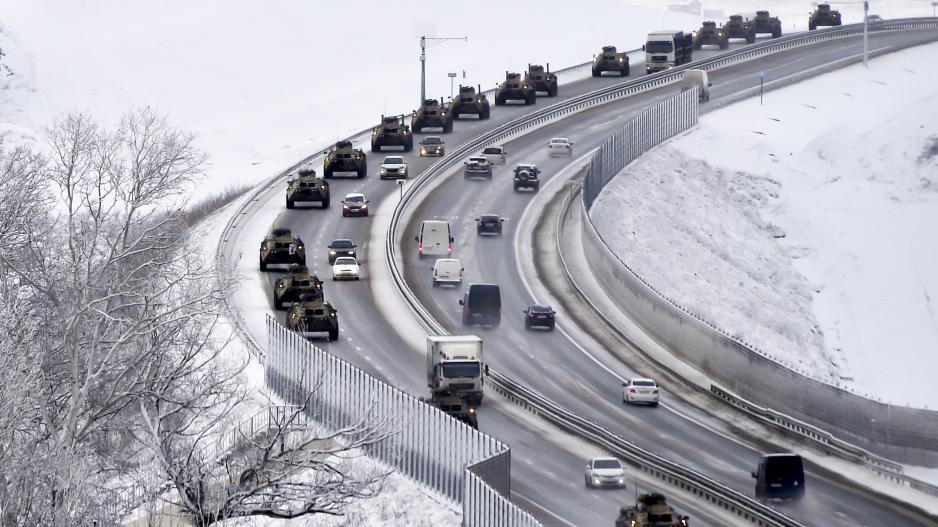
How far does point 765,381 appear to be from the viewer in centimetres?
6394

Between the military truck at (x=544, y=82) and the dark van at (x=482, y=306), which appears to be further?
the military truck at (x=544, y=82)

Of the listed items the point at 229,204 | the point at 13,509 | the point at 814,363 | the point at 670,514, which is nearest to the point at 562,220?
the point at 814,363

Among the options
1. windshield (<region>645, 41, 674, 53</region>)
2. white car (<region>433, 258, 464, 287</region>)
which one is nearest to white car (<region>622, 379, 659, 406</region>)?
white car (<region>433, 258, 464, 287</region>)

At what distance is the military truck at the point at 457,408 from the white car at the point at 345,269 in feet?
72.2

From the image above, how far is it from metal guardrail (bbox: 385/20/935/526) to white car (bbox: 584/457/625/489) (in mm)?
1944

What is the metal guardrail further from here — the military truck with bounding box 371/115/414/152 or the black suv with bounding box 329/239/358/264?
the military truck with bounding box 371/115/414/152

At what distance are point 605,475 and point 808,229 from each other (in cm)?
6028

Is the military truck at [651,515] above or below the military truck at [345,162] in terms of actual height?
below

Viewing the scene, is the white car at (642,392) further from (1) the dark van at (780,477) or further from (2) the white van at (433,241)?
(2) the white van at (433,241)

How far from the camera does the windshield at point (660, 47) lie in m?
133

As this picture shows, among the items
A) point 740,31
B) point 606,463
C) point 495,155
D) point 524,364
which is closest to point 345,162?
point 495,155

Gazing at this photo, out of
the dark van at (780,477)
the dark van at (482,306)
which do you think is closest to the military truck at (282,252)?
the dark van at (482,306)

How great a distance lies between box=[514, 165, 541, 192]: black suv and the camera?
3922 inches

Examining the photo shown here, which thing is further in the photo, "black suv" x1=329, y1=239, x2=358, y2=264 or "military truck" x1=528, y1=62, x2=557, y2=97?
"military truck" x1=528, y1=62, x2=557, y2=97
